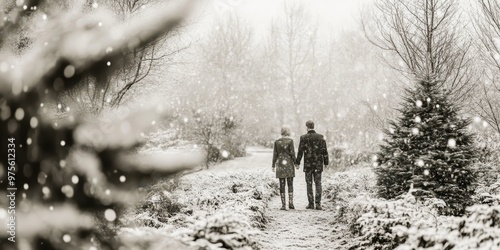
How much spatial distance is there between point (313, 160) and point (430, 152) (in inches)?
93.9

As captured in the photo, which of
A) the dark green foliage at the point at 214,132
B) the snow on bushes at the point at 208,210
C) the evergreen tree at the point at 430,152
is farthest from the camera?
the dark green foliage at the point at 214,132

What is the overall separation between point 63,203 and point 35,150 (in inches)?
4.4

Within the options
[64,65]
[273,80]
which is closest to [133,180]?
[64,65]

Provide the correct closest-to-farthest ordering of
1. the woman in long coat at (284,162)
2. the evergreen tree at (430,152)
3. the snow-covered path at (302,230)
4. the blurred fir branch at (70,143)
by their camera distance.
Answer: the blurred fir branch at (70,143)
the snow-covered path at (302,230)
the evergreen tree at (430,152)
the woman in long coat at (284,162)

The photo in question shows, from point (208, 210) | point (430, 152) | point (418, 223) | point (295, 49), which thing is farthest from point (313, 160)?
point (295, 49)

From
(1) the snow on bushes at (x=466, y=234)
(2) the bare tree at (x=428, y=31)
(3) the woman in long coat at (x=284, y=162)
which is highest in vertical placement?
(2) the bare tree at (x=428, y=31)

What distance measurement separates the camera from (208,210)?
5832 millimetres

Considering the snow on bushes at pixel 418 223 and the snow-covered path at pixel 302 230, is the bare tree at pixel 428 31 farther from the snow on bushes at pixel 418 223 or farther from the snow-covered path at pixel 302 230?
the snow-covered path at pixel 302 230

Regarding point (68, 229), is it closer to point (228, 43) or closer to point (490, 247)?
point (490, 247)

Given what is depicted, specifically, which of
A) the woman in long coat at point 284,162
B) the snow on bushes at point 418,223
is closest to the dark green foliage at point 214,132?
the woman in long coat at point 284,162

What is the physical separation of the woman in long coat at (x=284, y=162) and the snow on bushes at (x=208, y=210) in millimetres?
617

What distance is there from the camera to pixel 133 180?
0.73 meters

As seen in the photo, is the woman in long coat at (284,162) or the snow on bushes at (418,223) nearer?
the snow on bushes at (418,223)

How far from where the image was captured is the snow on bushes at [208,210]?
3.38 meters
